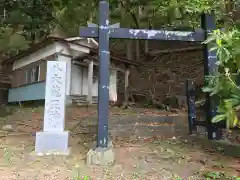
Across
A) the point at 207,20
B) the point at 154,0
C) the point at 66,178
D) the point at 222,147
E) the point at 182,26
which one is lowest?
the point at 66,178

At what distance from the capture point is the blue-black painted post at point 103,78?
233 inches

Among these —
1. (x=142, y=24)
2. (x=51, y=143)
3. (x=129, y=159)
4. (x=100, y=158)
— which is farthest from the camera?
(x=142, y=24)

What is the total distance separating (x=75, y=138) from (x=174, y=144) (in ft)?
9.37

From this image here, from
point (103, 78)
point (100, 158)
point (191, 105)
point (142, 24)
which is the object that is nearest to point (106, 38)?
point (103, 78)

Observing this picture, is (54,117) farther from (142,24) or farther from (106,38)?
(142,24)

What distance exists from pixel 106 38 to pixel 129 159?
2.66m

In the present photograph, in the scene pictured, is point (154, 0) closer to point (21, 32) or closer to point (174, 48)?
point (21, 32)

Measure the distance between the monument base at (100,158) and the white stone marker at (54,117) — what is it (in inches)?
33.0

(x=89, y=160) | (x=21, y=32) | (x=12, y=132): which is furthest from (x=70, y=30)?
(x=89, y=160)

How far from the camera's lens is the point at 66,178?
16.1 ft

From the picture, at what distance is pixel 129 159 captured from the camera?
600 cm

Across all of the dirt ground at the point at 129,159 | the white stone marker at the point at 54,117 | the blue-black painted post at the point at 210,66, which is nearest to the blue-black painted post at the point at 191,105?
the dirt ground at the point at 129,159

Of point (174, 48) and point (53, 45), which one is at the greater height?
point (174, 48)

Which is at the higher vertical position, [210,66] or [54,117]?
[210,66]
